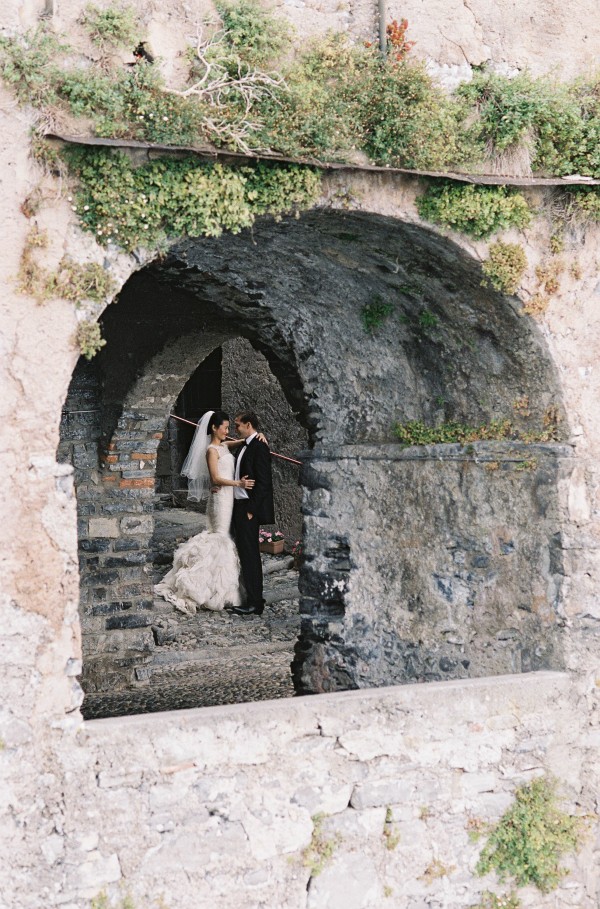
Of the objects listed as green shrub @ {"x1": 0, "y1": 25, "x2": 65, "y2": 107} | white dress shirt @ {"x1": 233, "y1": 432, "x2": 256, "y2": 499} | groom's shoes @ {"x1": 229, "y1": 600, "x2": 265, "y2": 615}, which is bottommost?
groom's shoes @ {"x1": 229, "y1": 600, "x2": 265, "y2": 615}

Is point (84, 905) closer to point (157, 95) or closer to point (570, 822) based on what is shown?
point (570, 822)

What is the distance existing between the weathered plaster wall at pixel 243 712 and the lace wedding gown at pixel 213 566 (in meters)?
4.32

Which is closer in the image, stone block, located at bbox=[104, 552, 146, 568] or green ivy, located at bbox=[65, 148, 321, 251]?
green ivy, located at bbox=[65, 148, 321, 251]

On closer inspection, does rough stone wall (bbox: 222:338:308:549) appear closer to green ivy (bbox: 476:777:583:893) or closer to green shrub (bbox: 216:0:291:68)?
green ivy (bbox: 476:777:583:893)

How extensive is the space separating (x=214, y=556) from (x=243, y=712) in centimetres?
467

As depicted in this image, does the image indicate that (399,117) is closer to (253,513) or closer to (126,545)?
(126,545)

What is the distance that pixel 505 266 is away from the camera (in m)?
4.26

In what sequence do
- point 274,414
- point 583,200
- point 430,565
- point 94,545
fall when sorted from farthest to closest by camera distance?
1. point 274,414
2. point 94,545
3. point 430,565
4. point 583,200

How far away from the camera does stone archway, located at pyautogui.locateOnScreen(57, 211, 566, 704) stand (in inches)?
179

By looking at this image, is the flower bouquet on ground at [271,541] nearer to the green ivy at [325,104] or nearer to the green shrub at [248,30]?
the green ivy at [325,104]

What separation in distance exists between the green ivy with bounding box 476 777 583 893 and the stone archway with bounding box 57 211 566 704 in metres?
0.59

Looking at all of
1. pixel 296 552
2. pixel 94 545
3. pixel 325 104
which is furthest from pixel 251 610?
pixel 325 104

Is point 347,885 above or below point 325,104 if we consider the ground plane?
below

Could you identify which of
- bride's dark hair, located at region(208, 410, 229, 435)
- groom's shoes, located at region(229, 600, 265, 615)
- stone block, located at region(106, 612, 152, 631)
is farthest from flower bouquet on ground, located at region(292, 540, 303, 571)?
stone block, located at region(106, 612, 152, 631)
